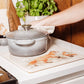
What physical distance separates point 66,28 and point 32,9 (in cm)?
45

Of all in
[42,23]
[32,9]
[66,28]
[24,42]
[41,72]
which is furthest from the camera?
[66,28]

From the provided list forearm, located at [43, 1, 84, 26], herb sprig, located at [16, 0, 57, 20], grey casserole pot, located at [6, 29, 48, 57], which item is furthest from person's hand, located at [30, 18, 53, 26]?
herb sprig, located at [16, 0, 57, 20]

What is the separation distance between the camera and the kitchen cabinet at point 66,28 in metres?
1.65

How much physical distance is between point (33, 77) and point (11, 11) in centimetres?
87

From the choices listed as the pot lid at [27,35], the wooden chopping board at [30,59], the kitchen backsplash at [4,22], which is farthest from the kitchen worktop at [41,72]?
the kitchen backsplash at [4,22]

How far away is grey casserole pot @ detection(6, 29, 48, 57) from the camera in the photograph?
42.3 inches

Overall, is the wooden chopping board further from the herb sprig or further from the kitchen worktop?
the herb sprig

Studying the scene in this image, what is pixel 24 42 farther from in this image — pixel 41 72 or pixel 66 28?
pixel 66 28

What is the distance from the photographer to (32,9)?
1.56m

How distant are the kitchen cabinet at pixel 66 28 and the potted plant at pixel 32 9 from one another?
7 centimetres

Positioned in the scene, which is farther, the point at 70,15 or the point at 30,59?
the point at 70,15

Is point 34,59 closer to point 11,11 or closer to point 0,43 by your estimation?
point 0,43

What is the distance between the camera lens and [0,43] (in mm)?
1372

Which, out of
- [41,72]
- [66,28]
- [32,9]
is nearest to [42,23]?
[32,9]
